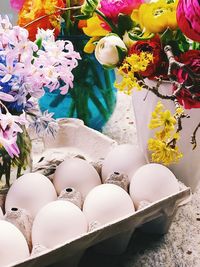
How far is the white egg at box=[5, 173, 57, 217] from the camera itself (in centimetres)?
64

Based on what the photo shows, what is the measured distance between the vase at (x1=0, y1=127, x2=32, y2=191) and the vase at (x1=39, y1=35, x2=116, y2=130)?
0.63ft

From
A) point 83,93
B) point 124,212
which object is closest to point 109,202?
point 124,212

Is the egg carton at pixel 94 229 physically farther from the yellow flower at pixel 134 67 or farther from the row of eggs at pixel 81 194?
the yellow flower at pixel 134 67

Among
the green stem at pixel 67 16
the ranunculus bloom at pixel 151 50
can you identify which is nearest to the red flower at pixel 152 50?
the ranunculus bloom at pixel 151 50

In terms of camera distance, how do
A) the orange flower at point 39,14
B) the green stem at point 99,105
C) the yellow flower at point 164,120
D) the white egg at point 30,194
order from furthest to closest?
the green stem at point 99,105
the orange flower at point 39,14
the white egg at point 30,194
the yellow flower at point 164,120

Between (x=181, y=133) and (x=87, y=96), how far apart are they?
226 mm

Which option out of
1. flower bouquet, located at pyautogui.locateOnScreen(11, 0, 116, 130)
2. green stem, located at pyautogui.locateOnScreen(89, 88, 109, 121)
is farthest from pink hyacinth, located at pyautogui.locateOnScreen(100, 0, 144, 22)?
green stem, located at pyautogui.locateOnScreen(89, 88, 109, 121)

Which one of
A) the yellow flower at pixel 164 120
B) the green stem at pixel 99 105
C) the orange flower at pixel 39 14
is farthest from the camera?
the green stem at pixel 99 105

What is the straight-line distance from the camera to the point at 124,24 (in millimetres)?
719

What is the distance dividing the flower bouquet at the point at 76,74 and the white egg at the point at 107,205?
24 centimetres

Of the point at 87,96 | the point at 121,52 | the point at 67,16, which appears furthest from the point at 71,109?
the point at 121,52

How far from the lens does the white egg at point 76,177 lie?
676 mm

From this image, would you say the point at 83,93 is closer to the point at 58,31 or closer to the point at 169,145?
the point at 58,31

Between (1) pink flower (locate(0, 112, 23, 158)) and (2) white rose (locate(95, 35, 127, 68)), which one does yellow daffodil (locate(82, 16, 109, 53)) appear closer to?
(2) white rose (locate(95, 35, 127, 68))
